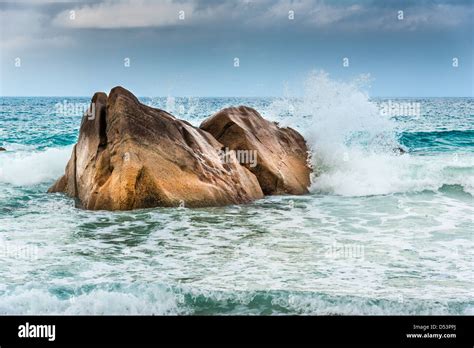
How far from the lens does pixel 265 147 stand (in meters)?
13.1

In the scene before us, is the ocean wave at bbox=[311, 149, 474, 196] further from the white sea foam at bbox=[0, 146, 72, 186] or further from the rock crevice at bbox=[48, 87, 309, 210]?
the white sea foam at bbox=[0, 146, 72, 186]

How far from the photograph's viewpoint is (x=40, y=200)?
12.1 m

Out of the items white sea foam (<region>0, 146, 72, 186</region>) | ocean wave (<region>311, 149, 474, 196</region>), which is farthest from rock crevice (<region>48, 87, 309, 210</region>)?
white sea foam (<region>0, 146, 72, 186</region>)

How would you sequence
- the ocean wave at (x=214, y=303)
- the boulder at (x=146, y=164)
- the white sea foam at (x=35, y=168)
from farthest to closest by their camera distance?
the white sea foam at (x=35, y=168), the boulder at (x=146, y=164), the ocean wave at (x=214, y=303)

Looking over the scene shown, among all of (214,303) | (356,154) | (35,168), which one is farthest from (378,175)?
(214,303)

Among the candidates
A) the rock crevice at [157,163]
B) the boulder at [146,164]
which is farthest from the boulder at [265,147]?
the boulder at [146,164]

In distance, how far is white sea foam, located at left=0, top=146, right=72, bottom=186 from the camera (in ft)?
48.9

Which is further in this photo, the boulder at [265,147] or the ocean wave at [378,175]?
the ocean wave at [378,175]

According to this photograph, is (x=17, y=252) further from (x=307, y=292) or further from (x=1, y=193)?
(x=1, y=193)

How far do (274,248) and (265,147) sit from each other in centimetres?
488

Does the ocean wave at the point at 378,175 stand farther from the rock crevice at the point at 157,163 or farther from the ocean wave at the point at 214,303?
the ocean wave at the point at 214,303

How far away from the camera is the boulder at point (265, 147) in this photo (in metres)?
12.7

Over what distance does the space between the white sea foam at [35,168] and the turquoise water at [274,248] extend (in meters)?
0.11
